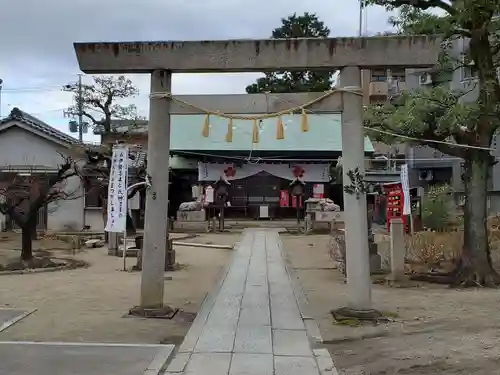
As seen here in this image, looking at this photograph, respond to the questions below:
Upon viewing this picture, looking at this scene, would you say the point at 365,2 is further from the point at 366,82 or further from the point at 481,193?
the point at 366,82

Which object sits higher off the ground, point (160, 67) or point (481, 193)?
point (160, 67)

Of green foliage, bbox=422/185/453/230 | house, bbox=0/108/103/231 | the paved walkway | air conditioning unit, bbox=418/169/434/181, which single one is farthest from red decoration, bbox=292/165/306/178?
the paved walkway

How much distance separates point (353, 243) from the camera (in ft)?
27.9

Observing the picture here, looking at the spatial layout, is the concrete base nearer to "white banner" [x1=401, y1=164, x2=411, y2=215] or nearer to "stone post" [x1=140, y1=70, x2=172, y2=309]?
"stone post" [x1=140, y1=70, x2=172, y2=309]

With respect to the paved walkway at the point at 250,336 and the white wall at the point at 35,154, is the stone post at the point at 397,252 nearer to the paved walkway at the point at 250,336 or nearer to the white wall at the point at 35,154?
the paved walkway at the point at 250,336

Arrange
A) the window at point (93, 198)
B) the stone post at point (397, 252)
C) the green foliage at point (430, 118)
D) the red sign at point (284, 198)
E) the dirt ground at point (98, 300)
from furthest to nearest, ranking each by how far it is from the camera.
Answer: the red sign at point (284, 198) → the window at point (93, 198) → the stone post at point (397, 252) → the green foliage at point (430, 118) → the dirt ground at point (98, 300)

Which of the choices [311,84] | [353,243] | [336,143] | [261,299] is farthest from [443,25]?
[311,84]

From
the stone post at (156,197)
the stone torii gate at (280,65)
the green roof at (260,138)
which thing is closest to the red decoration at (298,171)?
the green roof at (260,138)

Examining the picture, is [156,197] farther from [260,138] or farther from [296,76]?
[296,76]

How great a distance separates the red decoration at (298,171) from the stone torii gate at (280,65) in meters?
22.4

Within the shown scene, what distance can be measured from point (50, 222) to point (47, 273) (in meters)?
16.1

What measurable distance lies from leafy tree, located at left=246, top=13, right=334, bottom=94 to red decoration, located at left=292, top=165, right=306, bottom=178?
12046mm

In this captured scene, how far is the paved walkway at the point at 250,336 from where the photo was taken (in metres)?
6.09

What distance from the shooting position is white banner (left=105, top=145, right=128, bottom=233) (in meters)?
14.9
